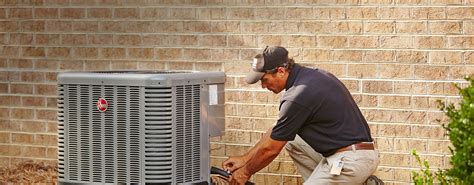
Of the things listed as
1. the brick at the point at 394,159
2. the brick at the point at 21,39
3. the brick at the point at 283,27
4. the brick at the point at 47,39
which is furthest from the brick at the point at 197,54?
the brick at the point at 394,159

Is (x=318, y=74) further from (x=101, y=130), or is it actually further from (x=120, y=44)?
(x=120, y=44)

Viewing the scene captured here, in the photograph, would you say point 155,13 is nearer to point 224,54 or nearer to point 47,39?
point 224,54

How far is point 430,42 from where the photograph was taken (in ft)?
31.5

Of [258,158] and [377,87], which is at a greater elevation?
[377,87]

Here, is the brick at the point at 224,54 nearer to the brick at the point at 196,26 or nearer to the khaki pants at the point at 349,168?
the brick at the point at 196,26

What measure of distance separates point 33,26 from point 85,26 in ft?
1.96

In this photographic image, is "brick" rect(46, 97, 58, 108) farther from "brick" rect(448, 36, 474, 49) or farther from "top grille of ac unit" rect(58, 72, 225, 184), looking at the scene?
"brick" rect(448, 36, 474, 49)

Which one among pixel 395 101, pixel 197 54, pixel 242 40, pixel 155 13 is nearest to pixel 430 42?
pixel 395 101

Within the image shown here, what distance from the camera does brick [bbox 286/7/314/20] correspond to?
33.1 ft

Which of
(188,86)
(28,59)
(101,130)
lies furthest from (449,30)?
(28,59)

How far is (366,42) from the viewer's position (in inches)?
388

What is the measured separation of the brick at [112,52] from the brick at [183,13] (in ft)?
2.07

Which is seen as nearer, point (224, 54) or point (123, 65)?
point (224, 54)

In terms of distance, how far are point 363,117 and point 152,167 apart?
5.55 ft
